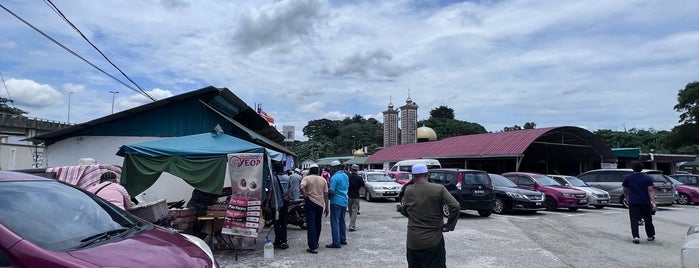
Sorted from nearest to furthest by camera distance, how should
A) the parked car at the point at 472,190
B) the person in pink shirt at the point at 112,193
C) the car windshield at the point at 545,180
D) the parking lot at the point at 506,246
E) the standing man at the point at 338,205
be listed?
the person in pink shirt at the point at 112,193, the parking lot at the point at 506,246, the standing man at the point at 338,205, the parked car at the point at 472,190, the car windshield at the point at 545,180

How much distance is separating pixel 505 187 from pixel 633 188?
7.18 m

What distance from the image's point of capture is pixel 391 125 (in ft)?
246

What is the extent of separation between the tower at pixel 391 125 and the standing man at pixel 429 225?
69.1m

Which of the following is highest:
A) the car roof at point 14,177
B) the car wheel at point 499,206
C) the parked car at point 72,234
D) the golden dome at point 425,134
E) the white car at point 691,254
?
the golden dome at point 425,134

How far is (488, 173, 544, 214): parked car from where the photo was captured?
53.2 ft

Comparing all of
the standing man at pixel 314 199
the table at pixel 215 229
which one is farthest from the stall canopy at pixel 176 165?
the standing man at pixel 314 199

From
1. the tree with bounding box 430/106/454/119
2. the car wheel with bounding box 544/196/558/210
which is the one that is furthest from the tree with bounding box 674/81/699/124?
the tree with bounding box 430/106/454/119

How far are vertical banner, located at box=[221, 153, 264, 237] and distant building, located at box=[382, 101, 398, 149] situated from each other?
6607cm

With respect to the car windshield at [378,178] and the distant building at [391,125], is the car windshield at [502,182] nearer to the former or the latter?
the car windshield at [378,178]

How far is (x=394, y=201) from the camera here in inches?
914

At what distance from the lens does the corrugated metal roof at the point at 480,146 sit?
30744 mm

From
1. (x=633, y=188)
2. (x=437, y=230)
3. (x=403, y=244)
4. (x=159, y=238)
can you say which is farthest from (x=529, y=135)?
(x=159, y=238)

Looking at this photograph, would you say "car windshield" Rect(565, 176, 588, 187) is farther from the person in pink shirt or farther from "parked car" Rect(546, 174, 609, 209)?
the person in pink shirt

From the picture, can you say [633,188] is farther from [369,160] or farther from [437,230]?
[369,160]
